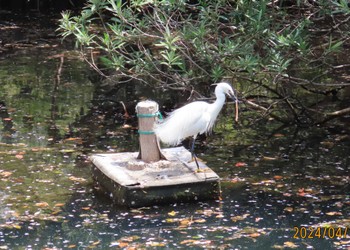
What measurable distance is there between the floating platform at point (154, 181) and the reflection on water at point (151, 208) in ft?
0.27

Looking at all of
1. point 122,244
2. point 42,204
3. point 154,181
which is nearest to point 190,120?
point 154,181

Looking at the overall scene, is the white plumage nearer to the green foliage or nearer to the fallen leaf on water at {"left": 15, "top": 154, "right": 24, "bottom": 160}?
the green foliage

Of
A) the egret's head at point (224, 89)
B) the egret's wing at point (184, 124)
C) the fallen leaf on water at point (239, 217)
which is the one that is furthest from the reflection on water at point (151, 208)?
the egret's head at point (224, 89)

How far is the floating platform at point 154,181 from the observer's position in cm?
591

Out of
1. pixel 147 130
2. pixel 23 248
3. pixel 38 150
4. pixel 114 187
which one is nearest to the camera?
pixel 23 248

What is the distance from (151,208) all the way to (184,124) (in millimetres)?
865

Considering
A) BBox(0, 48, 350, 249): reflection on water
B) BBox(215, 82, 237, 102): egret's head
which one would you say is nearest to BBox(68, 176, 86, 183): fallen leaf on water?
BBox(0, 48, 350, 249): reflection on water

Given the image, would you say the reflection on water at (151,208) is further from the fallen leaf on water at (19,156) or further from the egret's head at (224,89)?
the egret's head at (224,89)

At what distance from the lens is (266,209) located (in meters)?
5.94

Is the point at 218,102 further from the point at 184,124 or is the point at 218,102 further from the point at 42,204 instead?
the point at 42,204

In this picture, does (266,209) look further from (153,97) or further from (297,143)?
(153,97)

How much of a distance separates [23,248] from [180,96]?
4.73m

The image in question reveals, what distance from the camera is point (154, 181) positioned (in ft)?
19.6

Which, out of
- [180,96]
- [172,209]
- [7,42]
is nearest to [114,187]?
[172,209]
